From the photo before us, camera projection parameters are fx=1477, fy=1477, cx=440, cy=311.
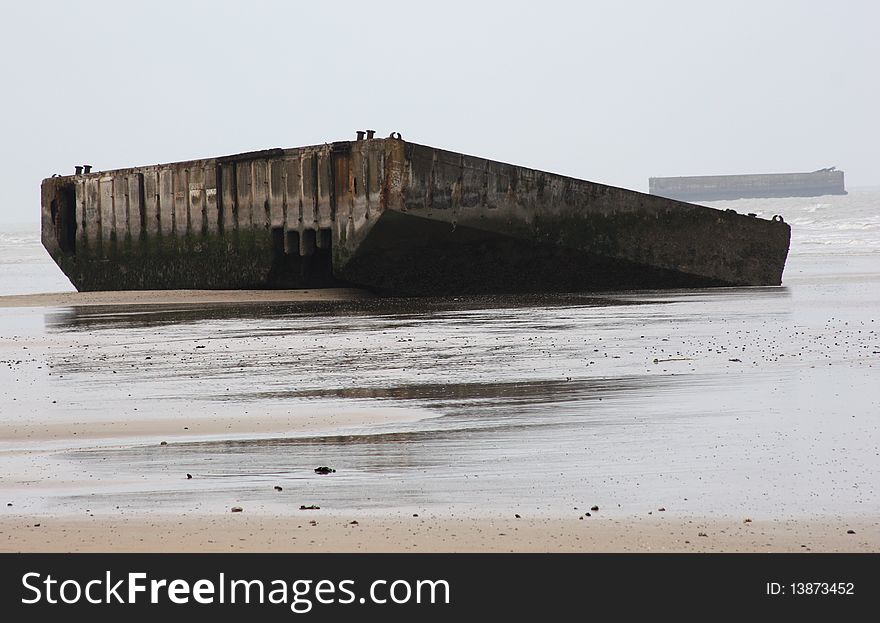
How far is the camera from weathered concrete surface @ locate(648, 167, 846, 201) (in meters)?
137

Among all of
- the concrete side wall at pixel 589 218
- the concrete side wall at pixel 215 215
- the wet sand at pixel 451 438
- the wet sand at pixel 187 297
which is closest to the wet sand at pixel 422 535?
the wet sand at pixel 451 438

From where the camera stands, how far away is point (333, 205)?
67.7 ft

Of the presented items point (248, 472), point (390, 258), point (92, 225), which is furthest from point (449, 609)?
point (92, 225)

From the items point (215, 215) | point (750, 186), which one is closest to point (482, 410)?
point (215, 215)

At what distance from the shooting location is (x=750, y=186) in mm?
138250

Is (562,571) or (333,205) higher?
(333,205)

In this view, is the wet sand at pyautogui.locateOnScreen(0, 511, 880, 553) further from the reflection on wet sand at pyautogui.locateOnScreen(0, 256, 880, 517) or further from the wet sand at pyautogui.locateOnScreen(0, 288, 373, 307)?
the wet sand at pyautogui.locateOnScreen(0, 288, 373, 307)

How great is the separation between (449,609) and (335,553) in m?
0.70

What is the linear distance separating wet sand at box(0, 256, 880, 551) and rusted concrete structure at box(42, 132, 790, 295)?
567 centimetres

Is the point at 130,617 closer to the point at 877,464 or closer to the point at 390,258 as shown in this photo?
the point at 877,464

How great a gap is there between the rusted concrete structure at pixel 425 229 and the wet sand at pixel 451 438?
567 cm

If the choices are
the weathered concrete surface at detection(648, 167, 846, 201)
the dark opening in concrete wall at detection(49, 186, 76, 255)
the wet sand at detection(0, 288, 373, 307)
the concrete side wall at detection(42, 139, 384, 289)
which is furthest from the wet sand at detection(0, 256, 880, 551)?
the weathered concrete surface at detection(648, 167, 846, 201)

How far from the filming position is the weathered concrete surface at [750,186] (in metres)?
137

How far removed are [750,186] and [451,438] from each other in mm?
134985
